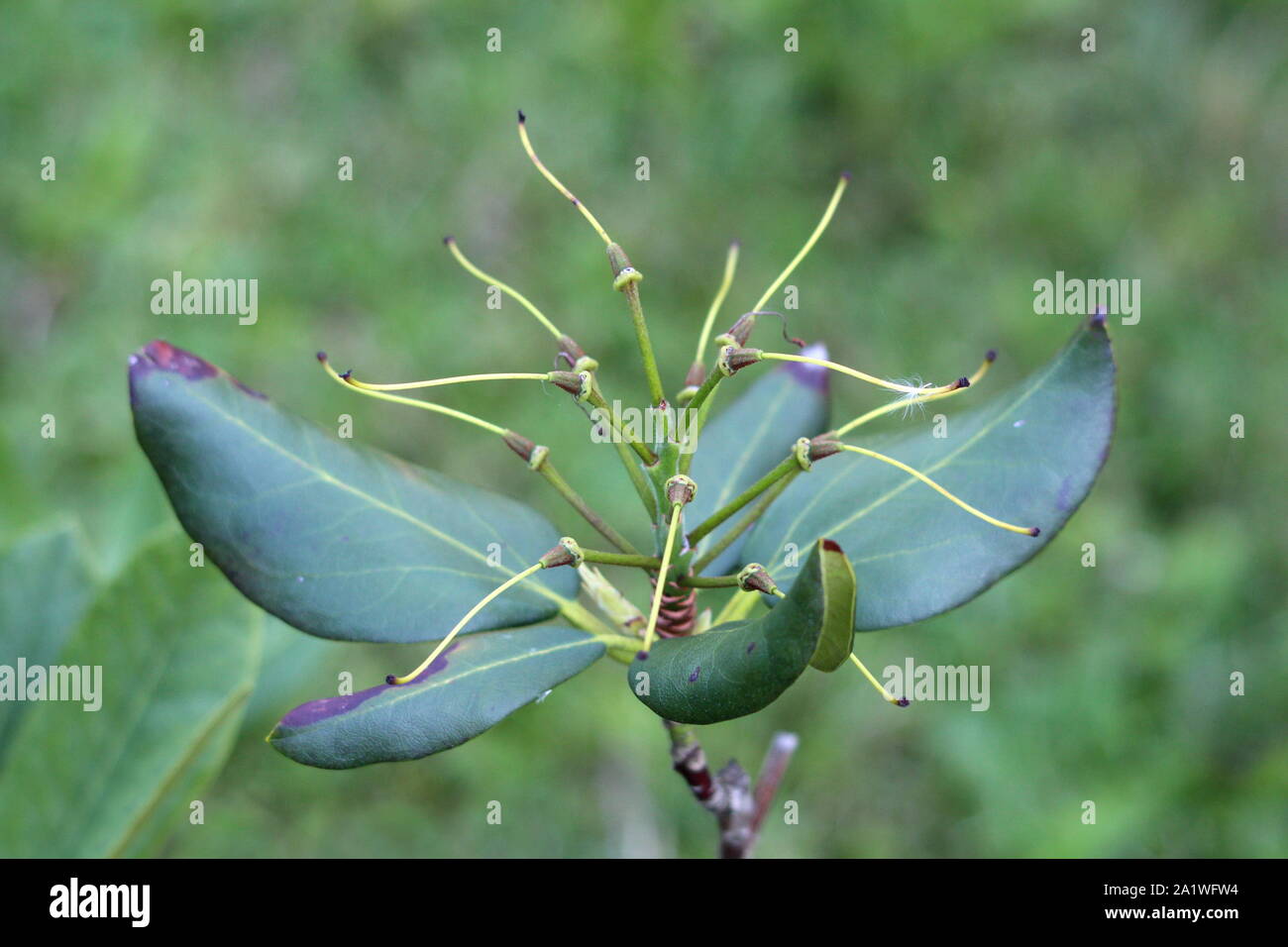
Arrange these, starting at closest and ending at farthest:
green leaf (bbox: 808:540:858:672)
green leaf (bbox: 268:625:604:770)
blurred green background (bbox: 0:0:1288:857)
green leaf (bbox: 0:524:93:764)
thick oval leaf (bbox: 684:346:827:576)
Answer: green leaf (bbox: 808:540:858:672) < green leaf (bbox: 268:625:604:770) < thick oval leaf (bbox: 684:346:827:576) < green leaf (bbox: 0:524:93:764) < blurred green background (bbox: 0:0:1288:857)

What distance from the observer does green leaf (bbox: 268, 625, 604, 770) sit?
117 cm

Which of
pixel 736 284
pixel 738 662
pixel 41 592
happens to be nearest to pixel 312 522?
pixel 738 662

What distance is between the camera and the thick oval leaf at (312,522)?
1.28 m

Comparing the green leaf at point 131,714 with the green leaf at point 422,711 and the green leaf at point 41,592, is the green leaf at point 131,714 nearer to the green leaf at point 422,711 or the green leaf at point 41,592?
the green leaf at point 41,592

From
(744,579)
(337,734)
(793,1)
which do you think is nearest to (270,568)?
(337,734)

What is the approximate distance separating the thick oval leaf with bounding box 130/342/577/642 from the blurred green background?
1469 millimetres

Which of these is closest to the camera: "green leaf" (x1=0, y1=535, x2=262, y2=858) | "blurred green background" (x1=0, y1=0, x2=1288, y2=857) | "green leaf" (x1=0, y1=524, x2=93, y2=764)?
"green leaf" (x1=0, y1=535, x2=262, y2=858)

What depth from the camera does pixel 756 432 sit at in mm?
1660

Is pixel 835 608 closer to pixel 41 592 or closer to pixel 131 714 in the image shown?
pixel 131 714

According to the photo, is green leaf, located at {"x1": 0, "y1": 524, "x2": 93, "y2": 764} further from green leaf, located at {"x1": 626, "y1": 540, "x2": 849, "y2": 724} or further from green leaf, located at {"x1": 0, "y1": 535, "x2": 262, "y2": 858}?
green leaf, located at {"x1": 626, "y1": 540, "x2": 849, "y2": 724}

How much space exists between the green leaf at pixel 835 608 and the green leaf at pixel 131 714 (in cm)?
98

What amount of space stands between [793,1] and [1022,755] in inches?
115

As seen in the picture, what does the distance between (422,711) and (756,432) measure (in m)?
0.68

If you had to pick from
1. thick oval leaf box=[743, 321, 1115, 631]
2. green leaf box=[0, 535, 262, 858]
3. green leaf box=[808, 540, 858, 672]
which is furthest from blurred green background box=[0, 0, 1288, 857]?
green leaf box=[808, 540, 858, 672]
